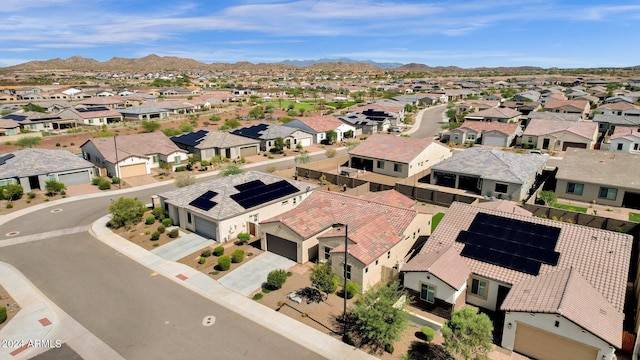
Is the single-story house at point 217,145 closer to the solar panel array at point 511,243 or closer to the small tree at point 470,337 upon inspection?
the solar panel array at point 511,243

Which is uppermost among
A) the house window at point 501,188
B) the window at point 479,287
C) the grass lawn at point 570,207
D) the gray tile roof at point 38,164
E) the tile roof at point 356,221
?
the gray tile roof at point 38,164

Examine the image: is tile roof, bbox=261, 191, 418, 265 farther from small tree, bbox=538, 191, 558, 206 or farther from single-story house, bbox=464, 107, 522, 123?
single-story house, bbox=464, 107, 522, 123

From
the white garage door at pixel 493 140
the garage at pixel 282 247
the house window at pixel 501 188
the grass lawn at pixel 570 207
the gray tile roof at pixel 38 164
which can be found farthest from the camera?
the white garage door at pixel 493 140

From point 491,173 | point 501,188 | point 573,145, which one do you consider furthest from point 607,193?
point 573,145

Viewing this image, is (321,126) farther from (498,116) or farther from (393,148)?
(498,116)

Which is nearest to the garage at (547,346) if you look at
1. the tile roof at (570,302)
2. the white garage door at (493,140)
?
the tile roof at (570,302)

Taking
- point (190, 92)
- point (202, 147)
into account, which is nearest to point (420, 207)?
point (202, 147)
